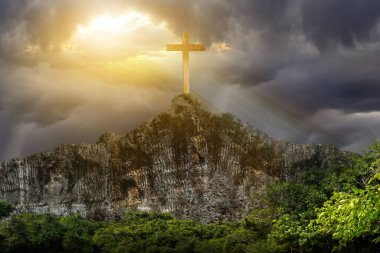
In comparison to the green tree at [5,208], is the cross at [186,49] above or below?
above

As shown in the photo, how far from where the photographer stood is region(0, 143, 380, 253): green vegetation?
31.7m

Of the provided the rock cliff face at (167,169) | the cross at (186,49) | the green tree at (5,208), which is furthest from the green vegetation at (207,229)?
the cross at (186,49)

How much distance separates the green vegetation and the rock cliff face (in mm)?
1876

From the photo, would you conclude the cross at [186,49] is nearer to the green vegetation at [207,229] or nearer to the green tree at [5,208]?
the green vegetation at [207,229]

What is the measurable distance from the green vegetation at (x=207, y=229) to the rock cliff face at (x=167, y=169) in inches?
73.9

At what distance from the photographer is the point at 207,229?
1636 inches

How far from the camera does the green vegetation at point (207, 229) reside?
31688 millimetres

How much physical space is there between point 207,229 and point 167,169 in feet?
25.1

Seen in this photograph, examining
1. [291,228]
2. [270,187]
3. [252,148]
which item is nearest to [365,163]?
[270,187]

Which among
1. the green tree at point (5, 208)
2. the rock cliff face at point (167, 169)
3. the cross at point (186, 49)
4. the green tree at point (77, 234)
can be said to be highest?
the cross at point (186, 49)

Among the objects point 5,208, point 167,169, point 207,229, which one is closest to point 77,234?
point 5,208

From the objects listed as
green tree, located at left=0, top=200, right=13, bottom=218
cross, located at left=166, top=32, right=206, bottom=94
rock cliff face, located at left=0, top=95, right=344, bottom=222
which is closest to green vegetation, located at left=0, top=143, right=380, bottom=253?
green tree, located at left=0, top=200, right=13, bottom=218

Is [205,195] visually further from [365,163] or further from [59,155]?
[365,163]

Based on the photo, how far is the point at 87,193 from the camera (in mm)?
45906
